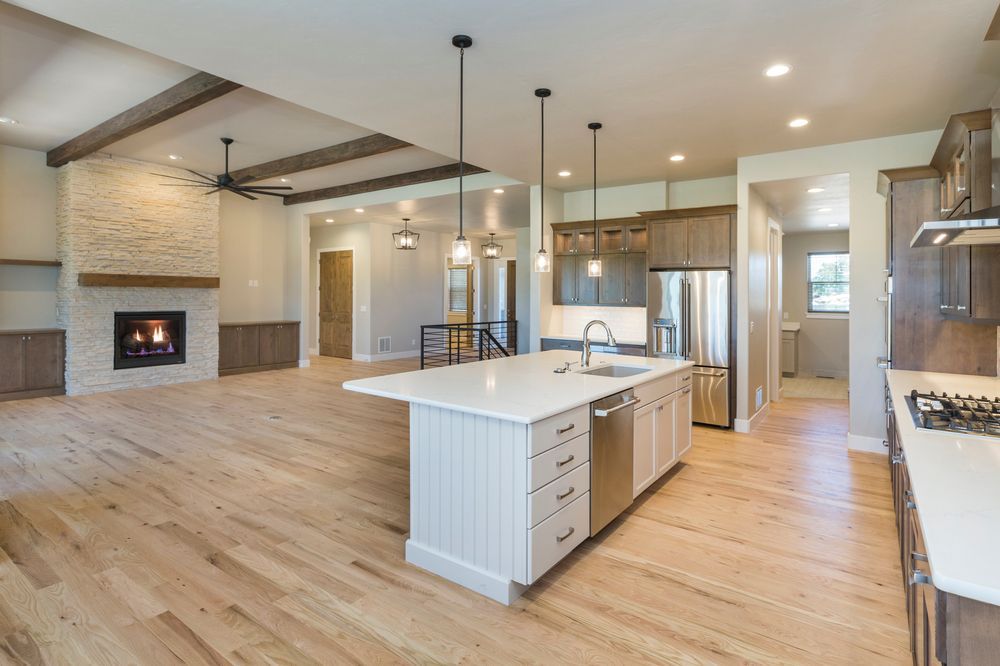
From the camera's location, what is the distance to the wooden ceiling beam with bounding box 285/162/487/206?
705 centimetres

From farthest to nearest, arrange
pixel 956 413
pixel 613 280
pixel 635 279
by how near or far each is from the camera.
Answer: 1. pixel 613 280
2. pixel 635 279
3. pixel 956 413

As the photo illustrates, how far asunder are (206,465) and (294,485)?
947 millimetres

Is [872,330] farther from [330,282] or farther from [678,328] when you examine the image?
[330,282]

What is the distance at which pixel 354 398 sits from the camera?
6945mm

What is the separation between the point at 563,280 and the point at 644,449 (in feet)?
12.3

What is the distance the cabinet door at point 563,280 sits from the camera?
22.3 ft

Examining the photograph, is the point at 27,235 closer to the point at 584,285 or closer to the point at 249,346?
the point at 249,346

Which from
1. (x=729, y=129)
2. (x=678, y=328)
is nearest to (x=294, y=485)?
(x=678, y=328)

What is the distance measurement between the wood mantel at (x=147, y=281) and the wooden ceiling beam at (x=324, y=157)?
1.66m

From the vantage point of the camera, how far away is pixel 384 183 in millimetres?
7980

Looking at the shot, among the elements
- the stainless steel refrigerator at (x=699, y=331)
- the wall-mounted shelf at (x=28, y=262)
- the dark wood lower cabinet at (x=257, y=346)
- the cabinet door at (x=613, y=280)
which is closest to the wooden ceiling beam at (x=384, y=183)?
the cabinet door at (x=613, y=280)

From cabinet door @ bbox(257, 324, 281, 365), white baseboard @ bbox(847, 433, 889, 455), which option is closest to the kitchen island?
white baseboard @ bbox(847, 433, 889, 455)

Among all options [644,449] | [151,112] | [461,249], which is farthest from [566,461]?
[151,112]

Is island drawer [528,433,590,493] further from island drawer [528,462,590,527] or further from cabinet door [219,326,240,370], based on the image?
cabinet door [219,326,240,370]
